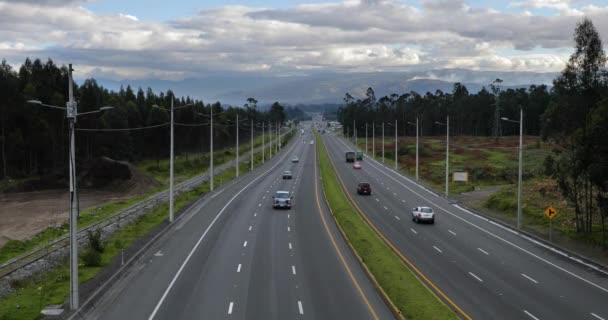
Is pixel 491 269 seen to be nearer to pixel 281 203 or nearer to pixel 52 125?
pixel 281 203

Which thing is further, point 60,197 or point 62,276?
point 60,197

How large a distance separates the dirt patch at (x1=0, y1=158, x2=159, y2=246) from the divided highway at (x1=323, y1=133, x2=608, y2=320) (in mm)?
27715

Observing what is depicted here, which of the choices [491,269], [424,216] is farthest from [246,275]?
[424,216]

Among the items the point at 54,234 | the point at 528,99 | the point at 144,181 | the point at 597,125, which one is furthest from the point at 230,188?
the point at 528,99

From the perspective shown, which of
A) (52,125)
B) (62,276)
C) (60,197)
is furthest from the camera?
(52,125)

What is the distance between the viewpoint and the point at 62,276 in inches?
1163

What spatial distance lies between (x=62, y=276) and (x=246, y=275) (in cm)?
855

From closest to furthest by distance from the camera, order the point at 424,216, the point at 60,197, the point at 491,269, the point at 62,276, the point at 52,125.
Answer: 1. the point at 62,276
2. the point at 491,269
3. the point at 424,216
4. the point at 60,197
5. the point at 52,125

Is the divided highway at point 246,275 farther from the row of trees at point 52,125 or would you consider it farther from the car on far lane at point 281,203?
the row of trees at point 52,125

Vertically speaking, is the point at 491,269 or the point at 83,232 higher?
the point at 491,269

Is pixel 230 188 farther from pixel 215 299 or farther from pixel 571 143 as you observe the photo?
pixel 215 299

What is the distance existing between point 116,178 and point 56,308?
59842 millimetres

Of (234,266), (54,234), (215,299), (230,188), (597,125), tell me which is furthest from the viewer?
(230,188)

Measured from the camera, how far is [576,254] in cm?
3678
